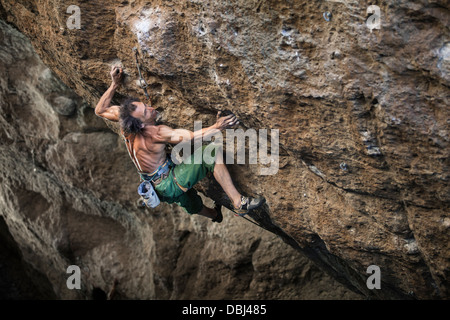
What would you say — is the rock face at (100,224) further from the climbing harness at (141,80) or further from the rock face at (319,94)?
the climbing harness at (141,80)

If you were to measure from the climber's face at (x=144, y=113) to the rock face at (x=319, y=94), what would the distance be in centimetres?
17

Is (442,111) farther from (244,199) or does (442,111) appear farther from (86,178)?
(86,178)

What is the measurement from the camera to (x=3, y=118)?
7.09 metres

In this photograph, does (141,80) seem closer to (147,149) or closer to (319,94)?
(147,149)

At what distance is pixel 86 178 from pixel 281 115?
3930 millimetres

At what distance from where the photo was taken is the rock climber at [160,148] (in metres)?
4.34

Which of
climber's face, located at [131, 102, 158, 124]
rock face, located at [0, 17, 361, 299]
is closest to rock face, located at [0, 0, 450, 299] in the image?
climber's face, located at [131, 102, 158, 124]

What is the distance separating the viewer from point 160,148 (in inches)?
182

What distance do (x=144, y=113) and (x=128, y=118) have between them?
14cm

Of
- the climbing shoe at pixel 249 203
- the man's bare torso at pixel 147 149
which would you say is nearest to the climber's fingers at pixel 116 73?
the man's bare torso at pixel 147 149

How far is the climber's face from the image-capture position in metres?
4.38

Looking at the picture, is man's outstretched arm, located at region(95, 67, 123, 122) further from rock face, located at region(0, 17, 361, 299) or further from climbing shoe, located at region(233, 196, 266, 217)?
rock face, located at region(0, 17, 361, 299)
